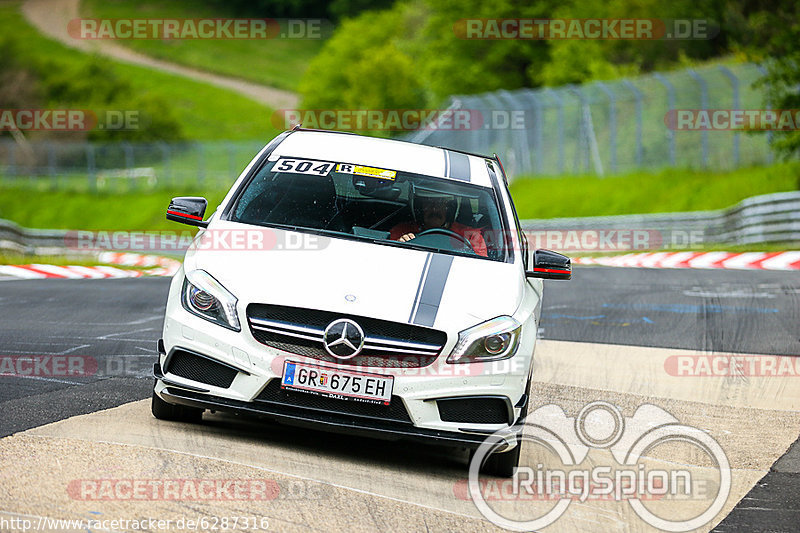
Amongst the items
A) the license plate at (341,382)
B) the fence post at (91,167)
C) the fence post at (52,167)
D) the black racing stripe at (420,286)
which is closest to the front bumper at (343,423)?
the license plate at (341,382)

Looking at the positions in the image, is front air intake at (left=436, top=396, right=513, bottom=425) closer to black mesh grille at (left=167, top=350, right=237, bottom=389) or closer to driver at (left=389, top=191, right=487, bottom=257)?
black mesh grille at (left=167, top=350, right=237, bottom=389)

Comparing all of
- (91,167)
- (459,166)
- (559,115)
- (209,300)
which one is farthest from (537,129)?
(209,300)

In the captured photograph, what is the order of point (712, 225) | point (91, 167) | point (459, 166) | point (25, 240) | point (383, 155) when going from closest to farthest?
1. point (383, 155)
2. point (459, 166)
3. point (712, 225)
4. point (25, 240)
5. point (91, 167)

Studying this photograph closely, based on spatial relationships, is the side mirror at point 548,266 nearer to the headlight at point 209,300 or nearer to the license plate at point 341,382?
the license plate at point 341,382

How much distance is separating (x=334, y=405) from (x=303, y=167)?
6.47 feet

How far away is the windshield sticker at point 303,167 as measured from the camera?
734 cm

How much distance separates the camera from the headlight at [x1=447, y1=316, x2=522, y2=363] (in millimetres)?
5965

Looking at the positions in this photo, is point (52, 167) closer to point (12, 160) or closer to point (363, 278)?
point (12, 160)

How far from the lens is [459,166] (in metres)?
7.76

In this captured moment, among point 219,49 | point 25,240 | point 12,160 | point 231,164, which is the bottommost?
point 25,240

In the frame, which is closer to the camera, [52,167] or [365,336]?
[365,336]

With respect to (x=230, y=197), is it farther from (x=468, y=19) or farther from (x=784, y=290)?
(x=468, y=19)

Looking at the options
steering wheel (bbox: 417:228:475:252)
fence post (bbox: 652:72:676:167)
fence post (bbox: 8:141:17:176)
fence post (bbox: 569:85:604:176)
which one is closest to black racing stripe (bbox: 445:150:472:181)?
steering wheel (bbox: 417:228:475:252)

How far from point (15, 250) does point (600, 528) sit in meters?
21.6
